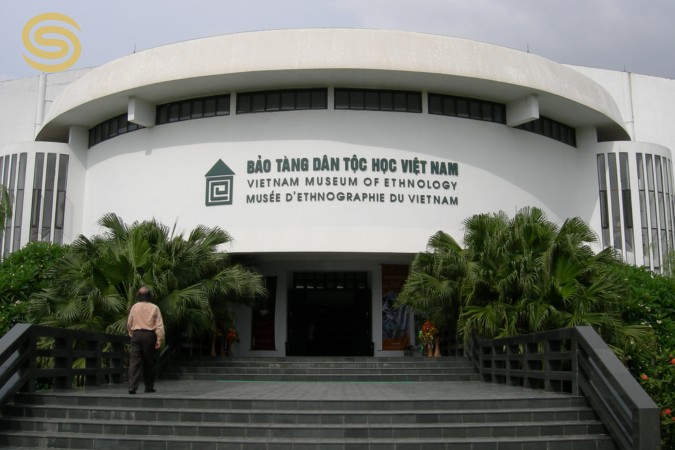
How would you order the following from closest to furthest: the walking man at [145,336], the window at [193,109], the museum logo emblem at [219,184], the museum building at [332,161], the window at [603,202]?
the walking man at [145,336]
the museum building at [332,161]
the museum logo emblem at [219,184]
the window at [193,109]
the window at [603,202]

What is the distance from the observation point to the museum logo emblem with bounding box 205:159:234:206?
760 inches

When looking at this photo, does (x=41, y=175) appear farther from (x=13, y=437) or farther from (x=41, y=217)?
(x=13, y=437)

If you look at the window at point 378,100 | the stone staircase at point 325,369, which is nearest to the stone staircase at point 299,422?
the stone staircase at point 325,369

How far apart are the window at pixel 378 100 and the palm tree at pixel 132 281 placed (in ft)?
20.5

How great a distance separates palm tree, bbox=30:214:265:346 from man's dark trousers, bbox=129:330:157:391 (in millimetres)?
3402

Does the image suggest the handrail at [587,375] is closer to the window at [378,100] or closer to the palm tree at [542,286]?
the palm tree at [542,286]

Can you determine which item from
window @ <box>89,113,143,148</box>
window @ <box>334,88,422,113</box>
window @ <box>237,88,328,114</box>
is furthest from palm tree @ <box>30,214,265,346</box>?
window @ <box>89,113,143,148</box>

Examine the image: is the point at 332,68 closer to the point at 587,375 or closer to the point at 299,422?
the point at 587,375

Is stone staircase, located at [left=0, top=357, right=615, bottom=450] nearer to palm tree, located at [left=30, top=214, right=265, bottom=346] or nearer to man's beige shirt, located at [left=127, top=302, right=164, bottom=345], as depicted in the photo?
man's beige shirt, located at [left=127, top=302, right=164, bottom=345]

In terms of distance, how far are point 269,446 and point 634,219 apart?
17.9 meters

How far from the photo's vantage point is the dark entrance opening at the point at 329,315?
21750 millimetres

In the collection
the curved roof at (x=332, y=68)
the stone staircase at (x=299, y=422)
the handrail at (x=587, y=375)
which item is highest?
the curved roof at (x=332, y=68)

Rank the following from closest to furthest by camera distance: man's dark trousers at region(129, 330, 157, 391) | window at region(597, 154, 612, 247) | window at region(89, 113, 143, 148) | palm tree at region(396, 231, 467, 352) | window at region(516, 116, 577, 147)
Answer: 1. man's dark trousers at region(129, 330, 157, 391)
2. palm tree at region(396, 231, 467, 352)
3. window at region(516, 116, 577, 147)
4. window at region(89, 113, 143, 148)
5. window at region(597, 154, 612, 247)

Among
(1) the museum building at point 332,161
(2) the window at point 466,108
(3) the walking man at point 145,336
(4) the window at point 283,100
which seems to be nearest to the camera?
(3) the walking man at point 145,336
